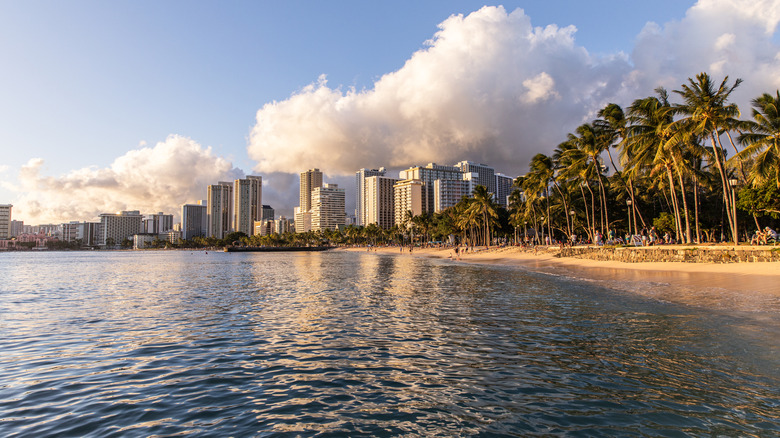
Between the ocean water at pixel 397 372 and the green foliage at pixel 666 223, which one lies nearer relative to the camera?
the ocean water at pixel 397 372

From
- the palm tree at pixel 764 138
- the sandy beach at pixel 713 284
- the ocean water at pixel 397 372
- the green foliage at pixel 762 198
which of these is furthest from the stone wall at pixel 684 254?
the ocean water at pixel 397 372

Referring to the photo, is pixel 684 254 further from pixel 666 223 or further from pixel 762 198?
pixel 666 223

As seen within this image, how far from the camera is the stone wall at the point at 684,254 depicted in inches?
1009

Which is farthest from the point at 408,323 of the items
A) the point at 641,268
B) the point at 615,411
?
the point at 641,268

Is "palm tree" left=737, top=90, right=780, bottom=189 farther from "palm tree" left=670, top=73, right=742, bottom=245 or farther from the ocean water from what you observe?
the ocean water

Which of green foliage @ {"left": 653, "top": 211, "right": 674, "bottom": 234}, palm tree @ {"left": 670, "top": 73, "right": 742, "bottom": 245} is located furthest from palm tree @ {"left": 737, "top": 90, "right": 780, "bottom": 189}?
green foliage @ {"left": 653, "top": 211, "right": 674, "bottom": 234}

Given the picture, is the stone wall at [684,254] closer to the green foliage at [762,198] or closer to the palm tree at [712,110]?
the palm tree at [712,110]

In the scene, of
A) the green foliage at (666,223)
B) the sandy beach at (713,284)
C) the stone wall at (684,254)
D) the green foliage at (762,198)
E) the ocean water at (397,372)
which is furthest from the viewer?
the green foliage at (666,223)

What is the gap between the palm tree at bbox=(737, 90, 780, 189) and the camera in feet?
91.2

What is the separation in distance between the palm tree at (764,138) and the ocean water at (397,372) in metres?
20.7

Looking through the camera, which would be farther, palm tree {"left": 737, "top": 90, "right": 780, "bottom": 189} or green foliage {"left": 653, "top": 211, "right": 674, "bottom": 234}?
green foliage {"left": 653, "top": 211, "right": 674, "bottom": 234}

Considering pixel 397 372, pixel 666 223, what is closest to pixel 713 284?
pixel 397 372

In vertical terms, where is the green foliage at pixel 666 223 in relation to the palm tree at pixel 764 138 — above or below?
below

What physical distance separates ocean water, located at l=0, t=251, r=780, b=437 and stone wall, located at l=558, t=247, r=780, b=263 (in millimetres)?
16327
